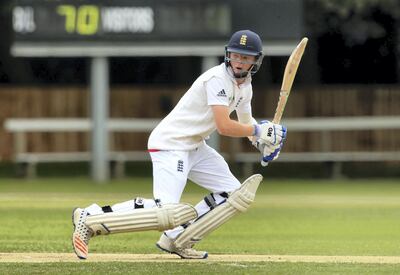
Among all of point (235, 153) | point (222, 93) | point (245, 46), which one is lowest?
point (235, 153)

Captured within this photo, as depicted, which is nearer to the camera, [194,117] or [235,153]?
[194,117]

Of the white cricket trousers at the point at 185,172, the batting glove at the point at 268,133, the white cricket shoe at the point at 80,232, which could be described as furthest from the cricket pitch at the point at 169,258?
the batting glove at the point at 268,133

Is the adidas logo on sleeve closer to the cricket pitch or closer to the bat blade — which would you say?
the bat blade

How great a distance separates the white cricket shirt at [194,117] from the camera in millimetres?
9016

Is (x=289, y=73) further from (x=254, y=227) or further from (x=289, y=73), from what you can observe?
(x=254, y=227)

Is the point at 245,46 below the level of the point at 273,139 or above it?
above

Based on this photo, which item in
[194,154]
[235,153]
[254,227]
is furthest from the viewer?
[235,153]

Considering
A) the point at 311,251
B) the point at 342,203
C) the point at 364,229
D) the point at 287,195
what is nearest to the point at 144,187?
the point at 287,195

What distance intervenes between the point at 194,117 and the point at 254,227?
5.11m

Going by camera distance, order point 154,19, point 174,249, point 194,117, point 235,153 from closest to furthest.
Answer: point 194,117, point 174,249, point 154,19, point 235,153

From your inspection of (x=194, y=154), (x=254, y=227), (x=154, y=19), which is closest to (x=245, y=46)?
(x=194, y=154)

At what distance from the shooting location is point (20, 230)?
509 inches

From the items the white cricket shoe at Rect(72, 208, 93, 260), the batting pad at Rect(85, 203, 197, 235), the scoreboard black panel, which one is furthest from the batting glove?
the scoreboard black panel

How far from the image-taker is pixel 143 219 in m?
8.79
